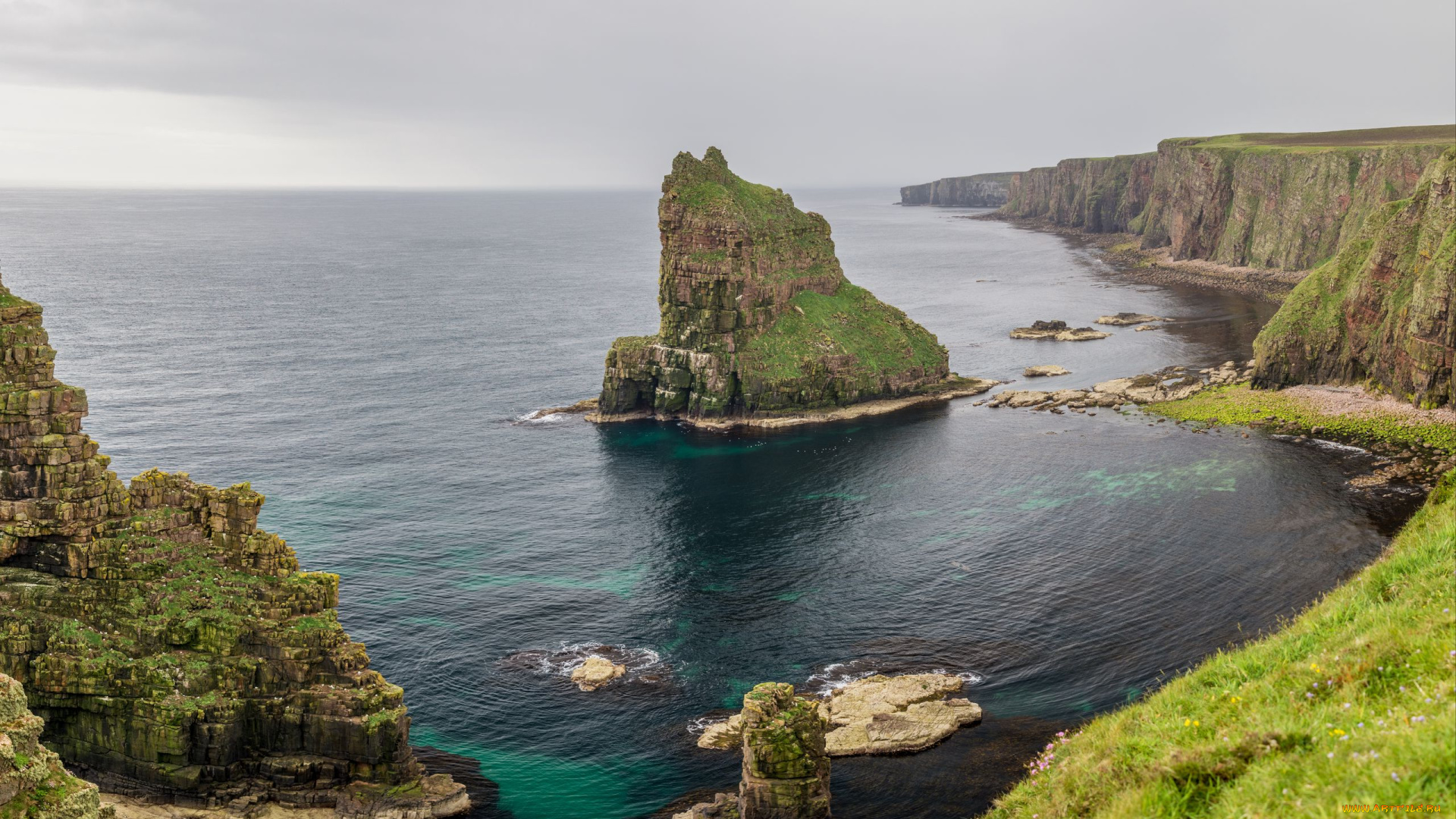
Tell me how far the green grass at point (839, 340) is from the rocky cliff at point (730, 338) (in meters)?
0.21

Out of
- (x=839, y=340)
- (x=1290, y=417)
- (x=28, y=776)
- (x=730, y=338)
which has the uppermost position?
(x=730, y=338)

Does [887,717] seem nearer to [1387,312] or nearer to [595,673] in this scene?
[595,673]

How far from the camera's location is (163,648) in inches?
2288

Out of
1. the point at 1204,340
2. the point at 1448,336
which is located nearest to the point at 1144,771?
the point at 1448,336

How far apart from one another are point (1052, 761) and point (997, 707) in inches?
1461

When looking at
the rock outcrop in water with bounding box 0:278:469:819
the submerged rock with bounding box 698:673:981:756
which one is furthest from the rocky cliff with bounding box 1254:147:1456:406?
the rock outcrop in water with bounding box 0:278:469:819

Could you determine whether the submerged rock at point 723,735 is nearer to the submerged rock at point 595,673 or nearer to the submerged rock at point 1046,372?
the submerged rock at point 595,673

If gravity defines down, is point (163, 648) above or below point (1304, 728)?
below

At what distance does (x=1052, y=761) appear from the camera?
3472cm

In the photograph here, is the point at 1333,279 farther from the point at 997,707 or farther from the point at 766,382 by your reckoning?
the point at 997,707

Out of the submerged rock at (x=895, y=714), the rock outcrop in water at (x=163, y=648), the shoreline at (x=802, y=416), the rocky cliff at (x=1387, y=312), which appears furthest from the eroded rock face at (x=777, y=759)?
the rocky cliff at (x=1387, y=312)

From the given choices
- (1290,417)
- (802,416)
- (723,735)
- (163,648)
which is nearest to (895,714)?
(723,735)

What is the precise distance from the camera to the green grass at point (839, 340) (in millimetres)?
157000

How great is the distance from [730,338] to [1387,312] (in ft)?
279
